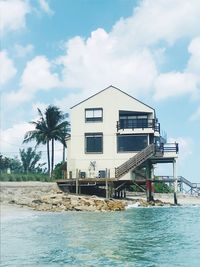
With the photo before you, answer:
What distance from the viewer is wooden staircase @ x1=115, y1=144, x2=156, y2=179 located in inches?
1694

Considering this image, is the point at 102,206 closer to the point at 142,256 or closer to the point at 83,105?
the point at 83,105

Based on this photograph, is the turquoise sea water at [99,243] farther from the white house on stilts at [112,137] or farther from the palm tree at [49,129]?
the palm tree at [49,129]

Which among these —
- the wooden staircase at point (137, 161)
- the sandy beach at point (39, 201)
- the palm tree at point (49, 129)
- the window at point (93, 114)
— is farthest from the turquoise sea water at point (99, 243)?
the palm tree at point (49, 129)

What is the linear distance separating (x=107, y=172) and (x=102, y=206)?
961cm

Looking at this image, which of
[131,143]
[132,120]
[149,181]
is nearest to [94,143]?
[131,143]

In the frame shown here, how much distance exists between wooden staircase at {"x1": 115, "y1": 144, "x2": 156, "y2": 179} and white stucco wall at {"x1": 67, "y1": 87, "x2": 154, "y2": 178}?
4.01 ft

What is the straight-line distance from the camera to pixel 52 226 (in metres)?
22.6

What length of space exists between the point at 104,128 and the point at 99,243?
29.0 metres

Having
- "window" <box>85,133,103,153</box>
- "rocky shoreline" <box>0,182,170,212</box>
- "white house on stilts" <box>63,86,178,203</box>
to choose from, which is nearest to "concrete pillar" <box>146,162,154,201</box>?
"white house on stilts" <box>63,86,178,203</box>

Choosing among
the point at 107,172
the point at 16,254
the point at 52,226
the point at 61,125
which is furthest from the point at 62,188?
the point at 16,254

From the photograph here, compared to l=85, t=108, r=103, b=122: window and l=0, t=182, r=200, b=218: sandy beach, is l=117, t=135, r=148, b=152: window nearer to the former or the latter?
l=85, t=108, r=103, b=122: window

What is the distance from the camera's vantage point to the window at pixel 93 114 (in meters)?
45.5

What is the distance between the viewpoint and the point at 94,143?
45312 millimetres

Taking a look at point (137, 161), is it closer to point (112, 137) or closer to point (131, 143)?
point (131, 143)
